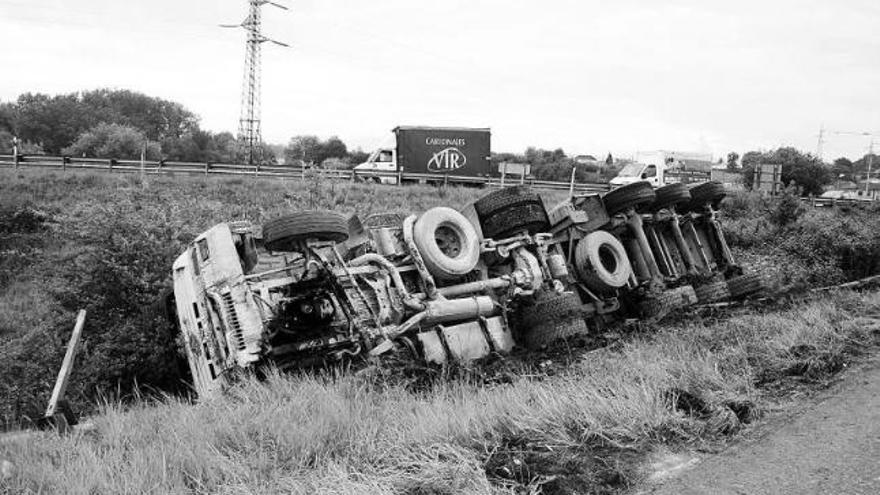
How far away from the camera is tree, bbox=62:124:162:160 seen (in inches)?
2539

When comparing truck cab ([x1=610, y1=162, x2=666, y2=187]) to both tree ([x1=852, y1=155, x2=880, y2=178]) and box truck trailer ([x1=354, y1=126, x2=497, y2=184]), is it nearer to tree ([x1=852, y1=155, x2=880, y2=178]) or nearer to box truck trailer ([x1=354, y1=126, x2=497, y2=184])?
box truck trailer ([x1=354, y1=126, x2=497, y2=184])

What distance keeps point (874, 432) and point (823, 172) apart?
54801 mm

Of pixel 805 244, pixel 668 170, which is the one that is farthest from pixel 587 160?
pixel 805 244

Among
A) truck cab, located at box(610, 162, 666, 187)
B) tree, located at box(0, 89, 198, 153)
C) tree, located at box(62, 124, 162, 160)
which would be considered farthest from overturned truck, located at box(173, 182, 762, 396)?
tree, located at box(0, 89, 198, 153)

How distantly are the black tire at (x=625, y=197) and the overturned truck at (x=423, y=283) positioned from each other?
16 millimetres

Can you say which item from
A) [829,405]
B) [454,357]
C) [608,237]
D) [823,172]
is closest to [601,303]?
[608,237]

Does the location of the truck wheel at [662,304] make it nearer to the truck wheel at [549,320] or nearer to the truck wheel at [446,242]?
the truck wheel at [549,320]

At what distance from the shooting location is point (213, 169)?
2523 centimetres

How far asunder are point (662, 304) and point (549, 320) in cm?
212

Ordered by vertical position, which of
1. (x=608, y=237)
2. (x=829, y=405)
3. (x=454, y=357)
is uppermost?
(x=608, y=237)

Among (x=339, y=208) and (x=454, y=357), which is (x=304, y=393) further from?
(x=339, y=208)

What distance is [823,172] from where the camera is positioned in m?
51.5

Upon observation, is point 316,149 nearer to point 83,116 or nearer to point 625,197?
point 83,116

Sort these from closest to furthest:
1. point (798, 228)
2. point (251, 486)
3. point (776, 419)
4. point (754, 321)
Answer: point (251, 486) < point (776, 419) < point (754, 321) < point (798, 228)
